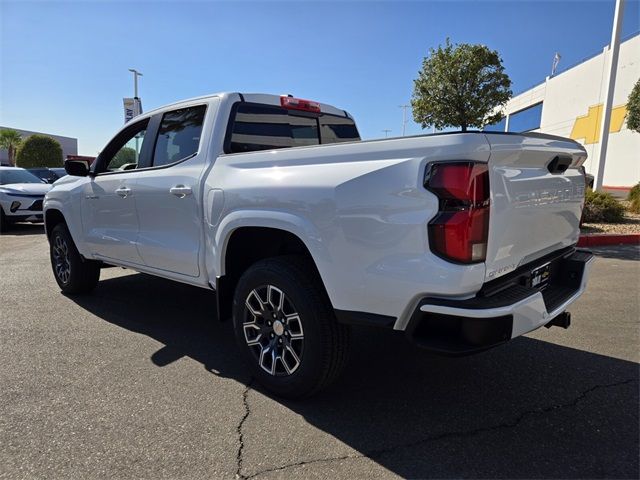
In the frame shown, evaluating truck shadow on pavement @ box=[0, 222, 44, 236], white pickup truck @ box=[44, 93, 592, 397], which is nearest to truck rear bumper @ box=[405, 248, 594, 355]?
white pickup truck @ box=[44, 93, 592, 397]

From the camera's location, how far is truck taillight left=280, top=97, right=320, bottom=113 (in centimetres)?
390

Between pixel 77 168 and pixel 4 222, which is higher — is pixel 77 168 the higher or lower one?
the higher one

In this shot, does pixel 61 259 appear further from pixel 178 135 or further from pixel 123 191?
pixel 178 135

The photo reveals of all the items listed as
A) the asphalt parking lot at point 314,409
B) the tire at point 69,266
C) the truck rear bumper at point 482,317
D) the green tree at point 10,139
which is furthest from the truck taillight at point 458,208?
the green tree at point 10,139

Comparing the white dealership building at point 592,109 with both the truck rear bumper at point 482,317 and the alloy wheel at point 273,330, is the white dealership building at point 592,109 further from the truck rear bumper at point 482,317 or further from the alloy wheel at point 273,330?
the alloy wheel at point 273,330

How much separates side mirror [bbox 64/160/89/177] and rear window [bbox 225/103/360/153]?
6.79 feet

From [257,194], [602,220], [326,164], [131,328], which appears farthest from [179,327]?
[602,220]

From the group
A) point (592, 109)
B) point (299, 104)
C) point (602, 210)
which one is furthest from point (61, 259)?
point (592, 109)

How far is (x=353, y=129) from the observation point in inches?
185

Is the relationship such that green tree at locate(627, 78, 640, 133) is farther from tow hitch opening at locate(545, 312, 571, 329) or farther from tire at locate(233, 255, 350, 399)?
tire at locate(233, 255, 350, 399)

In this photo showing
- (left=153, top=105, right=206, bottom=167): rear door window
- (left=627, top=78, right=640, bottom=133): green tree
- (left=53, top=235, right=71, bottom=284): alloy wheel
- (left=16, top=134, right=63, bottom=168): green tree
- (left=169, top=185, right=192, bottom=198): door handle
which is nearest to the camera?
(left=169, top=185, right=192, bottom=198): door handle

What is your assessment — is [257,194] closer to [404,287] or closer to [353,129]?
[404,287]

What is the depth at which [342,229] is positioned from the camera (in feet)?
7.91

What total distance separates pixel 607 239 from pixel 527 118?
107 feet
